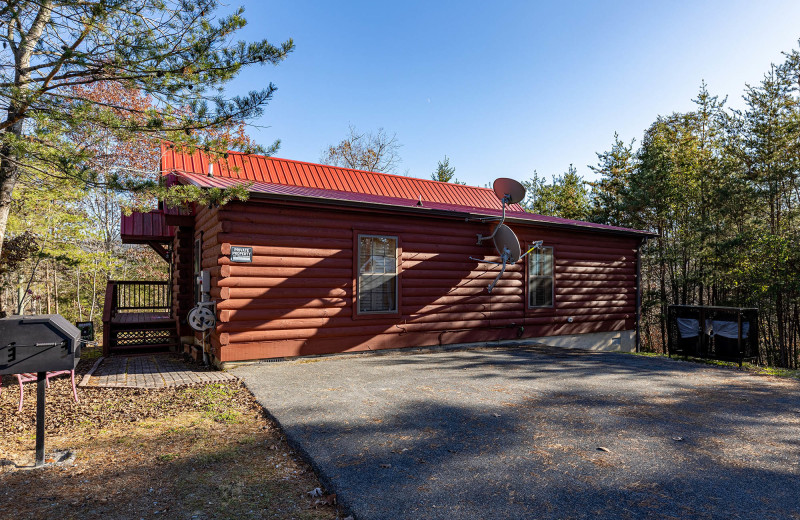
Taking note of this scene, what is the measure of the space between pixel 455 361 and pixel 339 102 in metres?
16.2

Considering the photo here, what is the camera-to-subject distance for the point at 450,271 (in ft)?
29.2

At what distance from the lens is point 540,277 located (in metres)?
10.2

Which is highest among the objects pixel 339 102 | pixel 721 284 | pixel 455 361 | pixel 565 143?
pixel 339 102

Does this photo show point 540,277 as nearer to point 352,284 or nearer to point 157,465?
point 352,284

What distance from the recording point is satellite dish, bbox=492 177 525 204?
9242mm

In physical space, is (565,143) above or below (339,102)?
below

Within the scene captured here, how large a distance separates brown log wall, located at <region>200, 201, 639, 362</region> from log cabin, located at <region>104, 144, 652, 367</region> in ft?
0.07

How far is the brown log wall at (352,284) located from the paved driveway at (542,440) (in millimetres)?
859

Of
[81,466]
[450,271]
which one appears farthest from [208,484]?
[450,271]

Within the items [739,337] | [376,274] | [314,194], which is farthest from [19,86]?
[739,337]

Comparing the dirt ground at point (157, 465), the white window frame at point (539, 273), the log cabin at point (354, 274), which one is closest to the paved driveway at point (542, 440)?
the dirt ground at point (157, 465)

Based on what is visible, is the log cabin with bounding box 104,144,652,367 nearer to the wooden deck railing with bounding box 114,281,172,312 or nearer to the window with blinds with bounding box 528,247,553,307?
the window with blinds with bounding box 528,247,553,307

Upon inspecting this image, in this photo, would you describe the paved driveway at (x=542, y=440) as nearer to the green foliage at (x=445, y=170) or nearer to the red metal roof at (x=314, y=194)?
the red metal roof at (x=314, y=194)

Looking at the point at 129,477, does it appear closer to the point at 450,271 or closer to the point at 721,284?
the point at 450,271
